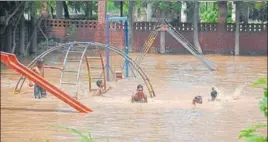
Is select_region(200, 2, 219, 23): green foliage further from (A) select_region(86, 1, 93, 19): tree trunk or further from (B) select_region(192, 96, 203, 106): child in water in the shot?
(B) select_region(192, 96, 203, 106): child in water

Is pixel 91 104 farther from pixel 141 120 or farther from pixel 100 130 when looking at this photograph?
pixel 100 130

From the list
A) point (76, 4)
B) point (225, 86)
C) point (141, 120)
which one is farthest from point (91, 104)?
point (76, 4)

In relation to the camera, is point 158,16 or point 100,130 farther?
point 158,16

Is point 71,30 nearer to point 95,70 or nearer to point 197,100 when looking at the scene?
point 95,70

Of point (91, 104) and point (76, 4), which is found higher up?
point (76, 4)

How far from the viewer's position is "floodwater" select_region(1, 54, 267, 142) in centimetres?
1029

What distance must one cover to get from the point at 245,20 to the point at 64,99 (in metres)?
22.9

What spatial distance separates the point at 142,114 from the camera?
41.2 ft

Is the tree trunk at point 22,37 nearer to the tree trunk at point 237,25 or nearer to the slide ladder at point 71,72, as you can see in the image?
the slide ladder at point 71,72

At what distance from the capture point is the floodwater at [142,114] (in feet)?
33.8

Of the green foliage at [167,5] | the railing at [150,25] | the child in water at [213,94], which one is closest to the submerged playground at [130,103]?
the child in water at [213,94]

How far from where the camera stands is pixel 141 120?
1182 cm

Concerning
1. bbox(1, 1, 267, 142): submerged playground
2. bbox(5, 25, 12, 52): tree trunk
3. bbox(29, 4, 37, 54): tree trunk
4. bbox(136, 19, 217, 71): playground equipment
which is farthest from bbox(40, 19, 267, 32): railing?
bbox(5, 25, 12, 52): tree trunk

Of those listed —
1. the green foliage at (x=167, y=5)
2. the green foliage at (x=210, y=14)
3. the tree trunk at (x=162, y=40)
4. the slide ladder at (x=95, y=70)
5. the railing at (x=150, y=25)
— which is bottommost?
the slide ladder at (x=95, y=70)
